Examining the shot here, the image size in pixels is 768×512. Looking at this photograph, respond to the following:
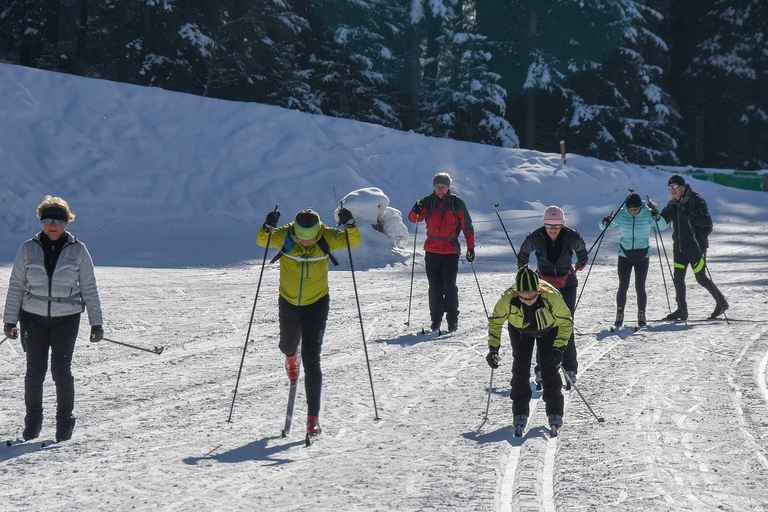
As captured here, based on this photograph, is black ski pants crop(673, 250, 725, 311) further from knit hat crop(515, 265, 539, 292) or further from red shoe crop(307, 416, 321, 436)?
red shoe crop(307, 416, 321, 436)

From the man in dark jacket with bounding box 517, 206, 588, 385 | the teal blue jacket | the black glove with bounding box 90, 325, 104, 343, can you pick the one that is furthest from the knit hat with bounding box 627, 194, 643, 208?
the black glove with bounding box 90, 325, 104, 343

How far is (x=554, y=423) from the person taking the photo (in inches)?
245

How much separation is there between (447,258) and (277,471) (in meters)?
4.98

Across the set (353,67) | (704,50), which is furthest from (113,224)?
(704,50)

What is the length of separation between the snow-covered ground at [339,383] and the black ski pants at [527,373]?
22 cm

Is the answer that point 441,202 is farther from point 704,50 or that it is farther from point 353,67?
point 704,50

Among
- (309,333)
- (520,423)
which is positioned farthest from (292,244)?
(520,423)

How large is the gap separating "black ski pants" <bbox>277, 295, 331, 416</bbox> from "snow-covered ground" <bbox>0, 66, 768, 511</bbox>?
394 mm

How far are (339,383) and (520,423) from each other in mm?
2114

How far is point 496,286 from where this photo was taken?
13.8 metres

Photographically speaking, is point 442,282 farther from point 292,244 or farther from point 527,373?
point 292,244

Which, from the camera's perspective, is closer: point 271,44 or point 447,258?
point 447,258

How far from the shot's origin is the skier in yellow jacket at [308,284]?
5.95 meters

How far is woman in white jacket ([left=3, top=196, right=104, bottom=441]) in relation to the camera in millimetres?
5785
